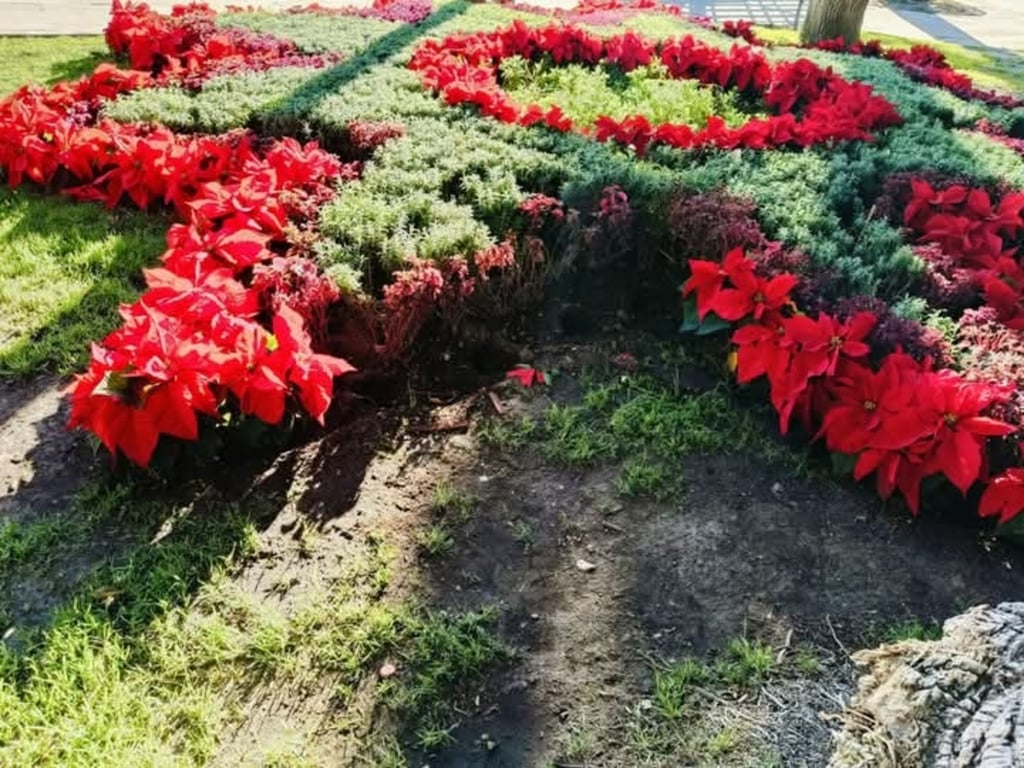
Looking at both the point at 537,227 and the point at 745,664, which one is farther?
the point at 537,227

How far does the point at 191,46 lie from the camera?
6.10 metres

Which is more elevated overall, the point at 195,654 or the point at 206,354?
the point at 206,354

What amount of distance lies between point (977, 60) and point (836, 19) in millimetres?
2700

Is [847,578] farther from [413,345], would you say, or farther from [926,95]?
[926,95]

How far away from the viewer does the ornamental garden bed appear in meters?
2.06

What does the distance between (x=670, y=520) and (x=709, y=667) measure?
1.67ft

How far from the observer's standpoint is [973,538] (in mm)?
2455

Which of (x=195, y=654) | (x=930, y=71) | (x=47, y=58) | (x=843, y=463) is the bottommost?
(x=195, y=654)

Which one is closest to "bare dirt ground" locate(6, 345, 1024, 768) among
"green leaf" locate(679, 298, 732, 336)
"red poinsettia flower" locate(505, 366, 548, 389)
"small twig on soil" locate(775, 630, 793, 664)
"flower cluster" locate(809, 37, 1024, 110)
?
"small twig on soil" locate(775, 630, 793, 664)

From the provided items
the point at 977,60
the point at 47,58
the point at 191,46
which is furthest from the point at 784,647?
the point at 977,60

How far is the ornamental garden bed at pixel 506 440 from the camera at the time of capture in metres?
2.06

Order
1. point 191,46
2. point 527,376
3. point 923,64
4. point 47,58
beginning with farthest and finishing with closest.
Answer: point 47,58, point 191,46, point 923,64, point 527,376

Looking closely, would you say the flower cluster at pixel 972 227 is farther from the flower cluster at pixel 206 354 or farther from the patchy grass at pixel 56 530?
the patchy grass at pixel 56 530

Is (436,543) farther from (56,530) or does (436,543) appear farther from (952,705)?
(952,705)
